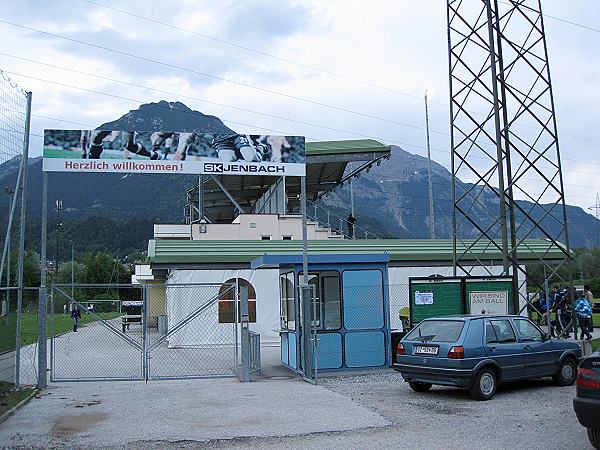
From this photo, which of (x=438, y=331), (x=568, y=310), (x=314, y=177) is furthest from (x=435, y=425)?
(x=314, y=177)

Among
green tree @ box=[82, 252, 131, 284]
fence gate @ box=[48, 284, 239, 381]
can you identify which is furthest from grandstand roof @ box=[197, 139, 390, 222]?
green tree @ box=[82, 252, 131, 284]

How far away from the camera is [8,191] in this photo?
13.4 metres

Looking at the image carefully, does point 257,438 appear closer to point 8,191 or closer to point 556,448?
point 556,448

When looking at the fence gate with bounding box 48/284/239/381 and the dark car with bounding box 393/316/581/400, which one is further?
the fence gate with bounding box 48/284/239/381

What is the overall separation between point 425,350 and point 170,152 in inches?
281

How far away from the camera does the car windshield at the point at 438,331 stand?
497 inches

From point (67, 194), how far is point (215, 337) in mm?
143489

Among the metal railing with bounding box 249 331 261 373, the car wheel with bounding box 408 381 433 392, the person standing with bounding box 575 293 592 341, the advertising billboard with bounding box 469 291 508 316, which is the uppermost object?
the advertising billboard with bounding box 469 291 508 316

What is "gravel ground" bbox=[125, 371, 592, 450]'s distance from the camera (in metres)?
9.04

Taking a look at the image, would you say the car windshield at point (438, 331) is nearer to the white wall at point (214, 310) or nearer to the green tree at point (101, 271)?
the white wall at point (214, 310)

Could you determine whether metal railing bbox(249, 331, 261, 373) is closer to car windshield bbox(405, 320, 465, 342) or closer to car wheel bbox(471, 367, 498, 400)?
car windshield bbox(405, 320, 465, 342)

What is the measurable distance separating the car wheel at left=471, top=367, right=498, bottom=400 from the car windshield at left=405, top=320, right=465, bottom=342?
75 centimetres

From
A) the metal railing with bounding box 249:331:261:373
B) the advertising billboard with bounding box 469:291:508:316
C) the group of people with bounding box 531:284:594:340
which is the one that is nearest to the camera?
the metal railing with bounding box 249:331:261:373

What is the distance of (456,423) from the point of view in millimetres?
10344
